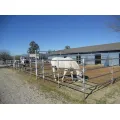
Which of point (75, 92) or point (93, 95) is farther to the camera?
point (75, 92)
